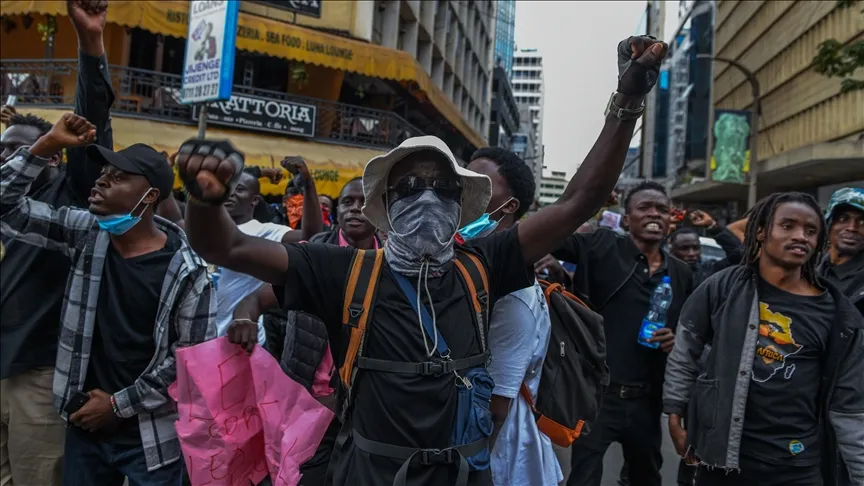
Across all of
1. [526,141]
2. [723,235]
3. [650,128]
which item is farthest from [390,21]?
[526,141]

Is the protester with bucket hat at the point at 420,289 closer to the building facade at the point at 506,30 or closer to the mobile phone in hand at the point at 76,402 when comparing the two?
the mobile phone in hand at the point at 76,402

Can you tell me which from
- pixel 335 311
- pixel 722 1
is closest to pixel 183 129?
pixel 335 311

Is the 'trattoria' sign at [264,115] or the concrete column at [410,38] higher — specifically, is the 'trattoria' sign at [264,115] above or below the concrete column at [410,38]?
below

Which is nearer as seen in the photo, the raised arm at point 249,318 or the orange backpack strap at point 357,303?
the orange backpack strap at point 357,303

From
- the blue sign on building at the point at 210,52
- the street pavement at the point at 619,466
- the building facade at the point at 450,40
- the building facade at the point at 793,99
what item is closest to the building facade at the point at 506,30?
the building facade at the point at 450,40

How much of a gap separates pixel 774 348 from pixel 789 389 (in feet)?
0.60

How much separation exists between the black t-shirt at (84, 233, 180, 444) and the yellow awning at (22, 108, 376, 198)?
389 inches

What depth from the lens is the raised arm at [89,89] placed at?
9.29 feet

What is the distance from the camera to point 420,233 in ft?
7.10

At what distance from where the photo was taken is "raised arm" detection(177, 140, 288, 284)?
173 centimetres

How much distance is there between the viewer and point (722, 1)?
33.7 m

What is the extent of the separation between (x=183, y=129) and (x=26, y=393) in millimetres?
11884

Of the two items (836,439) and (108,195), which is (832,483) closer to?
(836,439)

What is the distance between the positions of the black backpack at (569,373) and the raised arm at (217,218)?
1226mm
